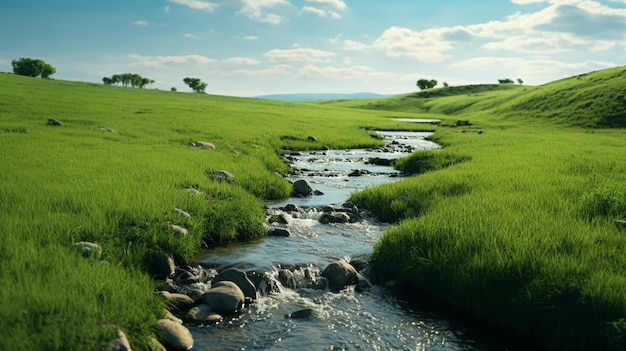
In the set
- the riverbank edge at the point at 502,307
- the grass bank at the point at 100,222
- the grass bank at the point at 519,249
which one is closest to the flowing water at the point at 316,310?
the riverbank edge at the point at 502,307

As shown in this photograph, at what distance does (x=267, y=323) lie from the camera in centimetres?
720

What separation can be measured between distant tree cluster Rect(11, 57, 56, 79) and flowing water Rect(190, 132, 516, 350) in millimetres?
155464

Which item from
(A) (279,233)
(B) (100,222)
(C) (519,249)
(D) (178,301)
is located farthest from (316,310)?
(B) (100,222)

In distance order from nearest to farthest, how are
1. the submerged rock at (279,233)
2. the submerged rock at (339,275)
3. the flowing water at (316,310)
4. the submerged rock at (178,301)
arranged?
1. the flowing water at (316,310)
2. the submerged rock at (178,301)
3. the submerged rock at (339,275)
4. the submerged rock at (279,233)

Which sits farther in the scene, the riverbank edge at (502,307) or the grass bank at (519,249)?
the grass bank at (519,249)

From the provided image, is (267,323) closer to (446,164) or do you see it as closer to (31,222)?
(31,222)

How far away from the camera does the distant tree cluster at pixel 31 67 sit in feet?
447

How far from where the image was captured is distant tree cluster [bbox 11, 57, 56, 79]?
136250 mm

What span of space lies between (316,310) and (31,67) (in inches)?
6333

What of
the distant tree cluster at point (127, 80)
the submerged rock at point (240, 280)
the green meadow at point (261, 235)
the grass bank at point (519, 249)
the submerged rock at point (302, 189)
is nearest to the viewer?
the green meadow at point (261, 235)

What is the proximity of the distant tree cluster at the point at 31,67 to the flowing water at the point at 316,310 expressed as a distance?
15546 cm

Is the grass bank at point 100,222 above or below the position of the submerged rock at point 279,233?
above

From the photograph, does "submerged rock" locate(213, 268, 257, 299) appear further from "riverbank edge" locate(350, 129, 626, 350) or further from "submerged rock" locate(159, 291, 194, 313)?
"riverbank edge" locate(350, 129, 626, 350)

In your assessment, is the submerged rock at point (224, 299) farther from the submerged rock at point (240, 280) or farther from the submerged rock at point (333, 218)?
the submerged rock at point (333, 218)
